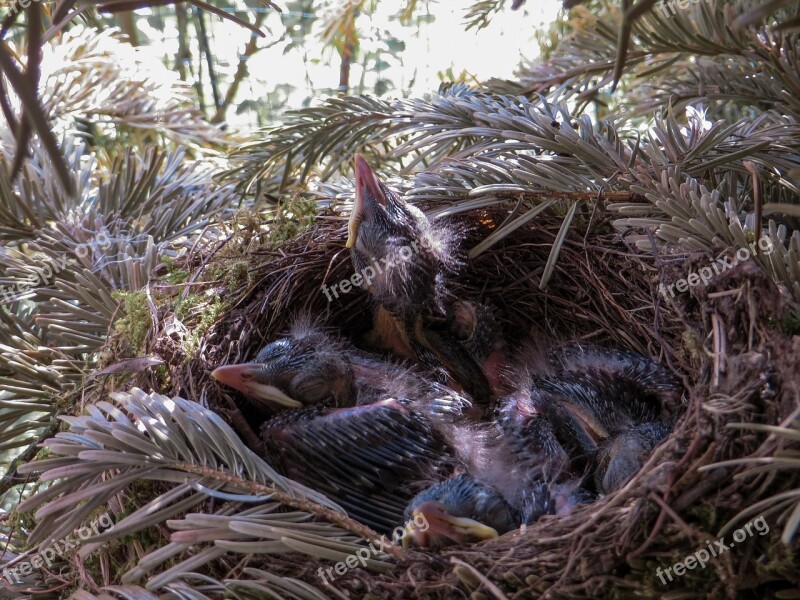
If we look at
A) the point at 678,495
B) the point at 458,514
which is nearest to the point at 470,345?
the point at 458,514

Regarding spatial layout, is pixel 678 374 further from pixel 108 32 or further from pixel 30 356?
pixel 108 32

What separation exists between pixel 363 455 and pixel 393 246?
29cm

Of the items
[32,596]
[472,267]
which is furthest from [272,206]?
[32,596]

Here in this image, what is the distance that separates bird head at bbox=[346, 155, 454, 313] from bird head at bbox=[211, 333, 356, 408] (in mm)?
122

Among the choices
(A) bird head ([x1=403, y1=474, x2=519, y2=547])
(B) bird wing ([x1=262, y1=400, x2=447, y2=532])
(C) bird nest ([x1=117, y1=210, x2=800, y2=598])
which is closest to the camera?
(C) bird nest ([x1=117, y1=210, x2=800, y2=598])

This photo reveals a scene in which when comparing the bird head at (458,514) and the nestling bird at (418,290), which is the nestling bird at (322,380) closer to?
the nestling bird at (418,290)

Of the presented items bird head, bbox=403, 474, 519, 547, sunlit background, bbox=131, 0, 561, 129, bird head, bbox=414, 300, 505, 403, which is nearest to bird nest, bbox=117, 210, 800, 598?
bird head, bbox=403, 474, 519, 547

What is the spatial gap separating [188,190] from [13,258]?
0.27 m

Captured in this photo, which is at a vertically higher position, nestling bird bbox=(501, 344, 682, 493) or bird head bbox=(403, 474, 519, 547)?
nestling bird bbox=(501, 344, 682, 493)

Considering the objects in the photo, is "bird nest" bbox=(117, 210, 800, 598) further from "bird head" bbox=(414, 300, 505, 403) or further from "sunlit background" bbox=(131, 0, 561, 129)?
"sunlit background" bbox=(131, 0, 561, 129)

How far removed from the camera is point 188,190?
1.12 metres

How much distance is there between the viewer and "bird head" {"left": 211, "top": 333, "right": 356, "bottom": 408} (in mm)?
883

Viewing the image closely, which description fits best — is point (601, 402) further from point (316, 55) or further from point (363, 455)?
point (316, 55)

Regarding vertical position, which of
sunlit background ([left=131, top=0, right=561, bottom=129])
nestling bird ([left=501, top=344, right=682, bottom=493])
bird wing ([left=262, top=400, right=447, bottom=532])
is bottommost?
bird wing ([left=262, top=400, right=447, bottom=532])
